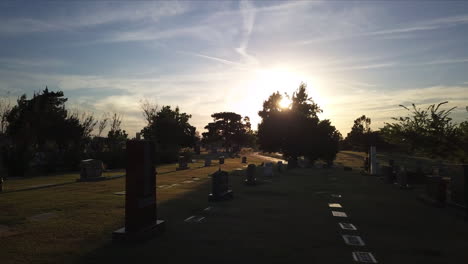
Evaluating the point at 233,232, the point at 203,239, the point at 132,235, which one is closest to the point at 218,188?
the point at 233,232

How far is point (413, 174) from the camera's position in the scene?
2169 cm

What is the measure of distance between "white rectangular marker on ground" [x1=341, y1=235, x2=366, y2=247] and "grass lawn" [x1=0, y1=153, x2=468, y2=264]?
0.14m

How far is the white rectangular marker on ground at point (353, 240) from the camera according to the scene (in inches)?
268

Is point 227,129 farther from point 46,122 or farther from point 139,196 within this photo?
point 139,196

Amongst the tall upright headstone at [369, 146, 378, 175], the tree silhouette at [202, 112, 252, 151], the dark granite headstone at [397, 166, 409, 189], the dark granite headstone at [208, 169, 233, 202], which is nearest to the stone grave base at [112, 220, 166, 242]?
the dark granite headstone at [208, 169, 233, 202]

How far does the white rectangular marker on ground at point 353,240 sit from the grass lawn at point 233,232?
136 mm

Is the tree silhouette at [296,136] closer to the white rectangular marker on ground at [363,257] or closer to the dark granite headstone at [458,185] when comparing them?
the dark granite headstone at [458,185]

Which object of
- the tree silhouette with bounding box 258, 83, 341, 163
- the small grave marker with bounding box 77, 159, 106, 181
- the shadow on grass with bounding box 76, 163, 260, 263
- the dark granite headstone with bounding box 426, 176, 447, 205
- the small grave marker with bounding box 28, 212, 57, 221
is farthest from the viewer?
the tree silhouette with bounding box 258, 83, 341, 163

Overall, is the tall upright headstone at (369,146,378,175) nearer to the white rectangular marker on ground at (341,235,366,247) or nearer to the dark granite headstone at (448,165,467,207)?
the dark granite headstone at (448,165,467,207)

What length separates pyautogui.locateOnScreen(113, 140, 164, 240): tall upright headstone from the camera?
6863 millimetres

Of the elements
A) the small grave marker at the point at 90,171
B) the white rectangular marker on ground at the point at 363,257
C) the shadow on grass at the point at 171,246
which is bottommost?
the white rectangular marker on ground at the point at 363,257

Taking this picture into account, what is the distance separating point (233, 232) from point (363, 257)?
9.55ft

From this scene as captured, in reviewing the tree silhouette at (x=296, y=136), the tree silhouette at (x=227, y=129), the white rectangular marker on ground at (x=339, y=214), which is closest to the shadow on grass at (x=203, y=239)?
the white rectangular marker on ground at (x=339, y=214)

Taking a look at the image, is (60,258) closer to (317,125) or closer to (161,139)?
(317,125)
